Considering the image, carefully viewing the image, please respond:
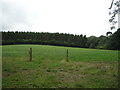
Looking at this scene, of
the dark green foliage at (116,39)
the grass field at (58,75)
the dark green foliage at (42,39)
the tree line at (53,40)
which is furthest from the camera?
the dark green foliage at (42,39)

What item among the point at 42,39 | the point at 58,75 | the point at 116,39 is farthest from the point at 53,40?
the point at 58,75

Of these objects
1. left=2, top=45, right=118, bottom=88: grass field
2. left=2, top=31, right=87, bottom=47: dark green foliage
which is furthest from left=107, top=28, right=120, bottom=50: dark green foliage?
left=2, top=31, right=87, bottom=47: dark green foliage

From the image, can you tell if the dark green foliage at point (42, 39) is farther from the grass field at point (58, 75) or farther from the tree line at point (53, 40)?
the grass field at point (58, 75)

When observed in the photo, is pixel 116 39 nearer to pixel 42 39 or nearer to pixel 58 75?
pixel 58 75

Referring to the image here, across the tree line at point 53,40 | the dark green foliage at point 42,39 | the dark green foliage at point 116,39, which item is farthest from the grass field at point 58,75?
the dark green foliage at point 42,39

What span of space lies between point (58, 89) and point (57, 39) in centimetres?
8198

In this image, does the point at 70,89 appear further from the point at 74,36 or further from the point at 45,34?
the point at 74,36

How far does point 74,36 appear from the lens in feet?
301

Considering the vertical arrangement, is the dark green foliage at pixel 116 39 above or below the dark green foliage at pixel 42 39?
below

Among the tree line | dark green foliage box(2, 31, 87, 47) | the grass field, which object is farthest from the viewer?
dark green foliage box(2, 31, 87, 47)

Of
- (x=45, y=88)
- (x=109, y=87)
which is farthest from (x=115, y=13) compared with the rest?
(x=45, y=88)

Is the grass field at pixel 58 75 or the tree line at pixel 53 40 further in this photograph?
the tree line at pixel 53 40

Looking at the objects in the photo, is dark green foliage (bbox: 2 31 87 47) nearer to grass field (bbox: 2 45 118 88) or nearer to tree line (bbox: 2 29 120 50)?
tree line (bbox: 2 29 120 50)

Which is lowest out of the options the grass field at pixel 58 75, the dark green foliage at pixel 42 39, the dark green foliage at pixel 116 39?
the grass field at pixel 58 75
